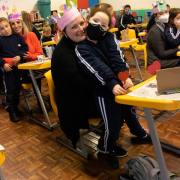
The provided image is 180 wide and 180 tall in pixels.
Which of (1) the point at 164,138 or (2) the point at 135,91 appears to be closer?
(2) the point at 135,91

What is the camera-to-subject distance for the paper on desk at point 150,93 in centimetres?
100

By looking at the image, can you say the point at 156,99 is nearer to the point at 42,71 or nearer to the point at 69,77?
the point at 69,77

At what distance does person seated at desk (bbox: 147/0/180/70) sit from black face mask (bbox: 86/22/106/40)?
1082 millimetres

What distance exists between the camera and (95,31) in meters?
1.34

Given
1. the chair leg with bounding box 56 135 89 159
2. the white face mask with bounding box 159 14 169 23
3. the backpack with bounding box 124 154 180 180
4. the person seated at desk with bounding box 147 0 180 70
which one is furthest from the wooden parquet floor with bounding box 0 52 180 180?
the white face mask with bounding box 159 14 169 23

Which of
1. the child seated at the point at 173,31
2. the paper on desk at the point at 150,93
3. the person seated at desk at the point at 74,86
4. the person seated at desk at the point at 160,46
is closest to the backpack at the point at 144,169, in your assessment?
the person seated at desk at the point at 74,86

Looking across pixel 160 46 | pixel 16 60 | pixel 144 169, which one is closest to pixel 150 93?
pixel 144 169

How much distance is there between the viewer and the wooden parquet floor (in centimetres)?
161

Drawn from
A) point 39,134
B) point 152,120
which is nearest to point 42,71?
point 39,134

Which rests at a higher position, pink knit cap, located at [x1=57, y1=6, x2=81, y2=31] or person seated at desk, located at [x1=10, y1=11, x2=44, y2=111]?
pink knit cap, located at [x1=57, y1=6, x2=81, y2=31]

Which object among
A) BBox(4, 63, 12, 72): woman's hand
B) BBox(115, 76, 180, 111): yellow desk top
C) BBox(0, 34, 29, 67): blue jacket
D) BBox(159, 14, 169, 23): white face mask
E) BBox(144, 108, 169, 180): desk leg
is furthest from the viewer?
BBox(0, 34, 29, 67): blue jacket

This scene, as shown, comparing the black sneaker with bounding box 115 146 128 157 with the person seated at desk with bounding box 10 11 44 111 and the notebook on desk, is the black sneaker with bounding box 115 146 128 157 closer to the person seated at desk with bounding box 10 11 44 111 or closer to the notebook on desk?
the notebook on desk

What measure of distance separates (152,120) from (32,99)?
2507 millimetres

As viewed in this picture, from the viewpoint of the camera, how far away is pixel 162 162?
3.92 feet
